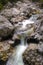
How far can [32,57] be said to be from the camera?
36.6 ft

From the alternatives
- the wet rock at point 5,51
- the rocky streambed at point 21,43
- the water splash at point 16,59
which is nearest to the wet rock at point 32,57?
the rocky streambed at point 21,43

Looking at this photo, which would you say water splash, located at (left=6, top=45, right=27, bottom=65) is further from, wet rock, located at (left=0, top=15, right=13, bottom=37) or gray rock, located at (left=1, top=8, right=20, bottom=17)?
gray rock, located at (left=1, top=8, right=20, bottom=17)

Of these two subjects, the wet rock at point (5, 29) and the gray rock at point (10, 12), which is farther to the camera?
the gray rock at point (10, 12)

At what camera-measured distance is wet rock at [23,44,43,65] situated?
10947 millimetres

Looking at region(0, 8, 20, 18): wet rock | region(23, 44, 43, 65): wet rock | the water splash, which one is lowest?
the water splash

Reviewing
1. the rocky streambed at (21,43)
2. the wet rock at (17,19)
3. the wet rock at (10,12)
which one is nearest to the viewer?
the rocky streambed at (21,43)

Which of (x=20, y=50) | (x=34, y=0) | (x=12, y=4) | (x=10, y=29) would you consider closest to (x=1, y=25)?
(x=10, y=29)

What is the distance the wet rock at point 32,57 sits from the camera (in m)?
10.9

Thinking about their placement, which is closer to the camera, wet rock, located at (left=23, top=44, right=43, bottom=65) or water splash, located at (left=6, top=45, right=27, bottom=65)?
wet rock, located at (left=23, top=44, right=43, bottom=65)

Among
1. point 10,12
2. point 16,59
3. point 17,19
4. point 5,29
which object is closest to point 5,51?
point 16,59

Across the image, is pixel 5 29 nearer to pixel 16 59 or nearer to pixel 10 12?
pixel 16 59

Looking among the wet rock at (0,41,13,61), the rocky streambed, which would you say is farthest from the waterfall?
the wet rock at (0,41,13,61)

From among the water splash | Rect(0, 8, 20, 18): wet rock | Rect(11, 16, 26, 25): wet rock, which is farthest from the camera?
Rect(0, 8, 20, 18): wet rock

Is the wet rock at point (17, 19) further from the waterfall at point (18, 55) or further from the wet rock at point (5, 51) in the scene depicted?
the wet rock at point (5, 51)
